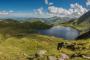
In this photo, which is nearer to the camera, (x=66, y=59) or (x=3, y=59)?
(x=66, y=59)

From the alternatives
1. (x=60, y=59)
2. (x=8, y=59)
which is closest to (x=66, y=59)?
(x=60, y=59)

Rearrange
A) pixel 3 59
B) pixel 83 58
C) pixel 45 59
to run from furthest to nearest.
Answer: pixel 3 59
pixel 83 58
pixel 45 59

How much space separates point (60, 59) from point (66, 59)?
4.16m

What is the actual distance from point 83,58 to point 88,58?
15.3 feet

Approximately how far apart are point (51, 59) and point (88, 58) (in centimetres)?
2367

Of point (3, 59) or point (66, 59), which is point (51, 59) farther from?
point (3, 59)

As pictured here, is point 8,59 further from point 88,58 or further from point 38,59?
point 88,58

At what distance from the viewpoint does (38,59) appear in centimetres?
11906

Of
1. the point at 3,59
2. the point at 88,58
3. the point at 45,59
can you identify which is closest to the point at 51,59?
the point at 45,59

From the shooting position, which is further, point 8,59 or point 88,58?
point 8,59

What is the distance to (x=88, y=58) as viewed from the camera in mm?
128750

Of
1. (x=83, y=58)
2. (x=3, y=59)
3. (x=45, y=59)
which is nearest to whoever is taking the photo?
(x=45, y=59)

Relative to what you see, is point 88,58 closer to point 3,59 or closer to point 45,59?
point 45,59

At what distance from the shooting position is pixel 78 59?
12112cm
